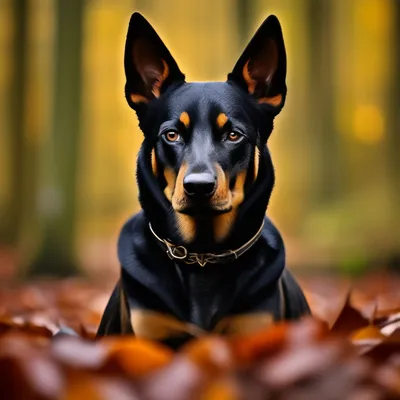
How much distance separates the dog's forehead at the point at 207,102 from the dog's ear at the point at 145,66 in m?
0.12

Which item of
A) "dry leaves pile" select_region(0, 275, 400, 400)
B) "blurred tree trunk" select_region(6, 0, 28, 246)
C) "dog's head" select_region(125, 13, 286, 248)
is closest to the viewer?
"dry leaves pile" select_region(0, 275, 400, 400)

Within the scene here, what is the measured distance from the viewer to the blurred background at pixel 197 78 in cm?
777

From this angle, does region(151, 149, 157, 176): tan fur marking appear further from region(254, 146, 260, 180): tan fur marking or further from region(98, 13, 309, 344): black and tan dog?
region(254, 146, 260, 180): tan fur marking

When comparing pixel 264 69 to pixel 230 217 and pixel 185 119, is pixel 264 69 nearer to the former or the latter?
pixel 185 119

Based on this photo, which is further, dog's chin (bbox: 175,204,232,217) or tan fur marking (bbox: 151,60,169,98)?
→ tan fur marking (bbox: 151,60,169,98)

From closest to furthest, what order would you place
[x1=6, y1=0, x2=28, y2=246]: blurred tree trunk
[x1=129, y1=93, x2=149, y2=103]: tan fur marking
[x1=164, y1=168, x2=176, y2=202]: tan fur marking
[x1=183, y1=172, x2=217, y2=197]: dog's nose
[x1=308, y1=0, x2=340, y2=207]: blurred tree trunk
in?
[x1=183, y1=172, x2=217, y2=197]: dog's nose, [x1=164, y1=168, x2=176, y2=202]: tan fur marking, [x1=129, y1=93, x2=149, y2=103]: tan fur marking, [x1=6, y1=0, x2=28, y2=246]: blurred tree trunk, [x1=308, y1=0, x2=340, y2=207]: blurred tree trunk

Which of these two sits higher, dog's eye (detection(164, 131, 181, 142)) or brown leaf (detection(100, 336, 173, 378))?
dog's eye (detection(164, 131, 181, 142))

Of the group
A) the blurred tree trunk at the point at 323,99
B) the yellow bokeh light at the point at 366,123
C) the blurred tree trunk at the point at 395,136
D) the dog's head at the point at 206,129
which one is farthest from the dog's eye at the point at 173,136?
the yellow bokeh light at the point at 366,123

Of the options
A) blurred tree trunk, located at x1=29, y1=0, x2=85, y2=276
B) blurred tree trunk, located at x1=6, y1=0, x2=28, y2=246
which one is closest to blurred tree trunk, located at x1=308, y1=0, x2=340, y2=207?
blurred tree trunk, located at x1=6, y1=0, x2=28, y2=246

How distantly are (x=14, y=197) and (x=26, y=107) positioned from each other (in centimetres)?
199

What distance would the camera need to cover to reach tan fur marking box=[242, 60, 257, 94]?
2.88 metres

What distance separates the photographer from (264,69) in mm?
2941

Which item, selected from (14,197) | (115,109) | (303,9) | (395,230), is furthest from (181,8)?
(395,230)

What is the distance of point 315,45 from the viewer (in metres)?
11.7
